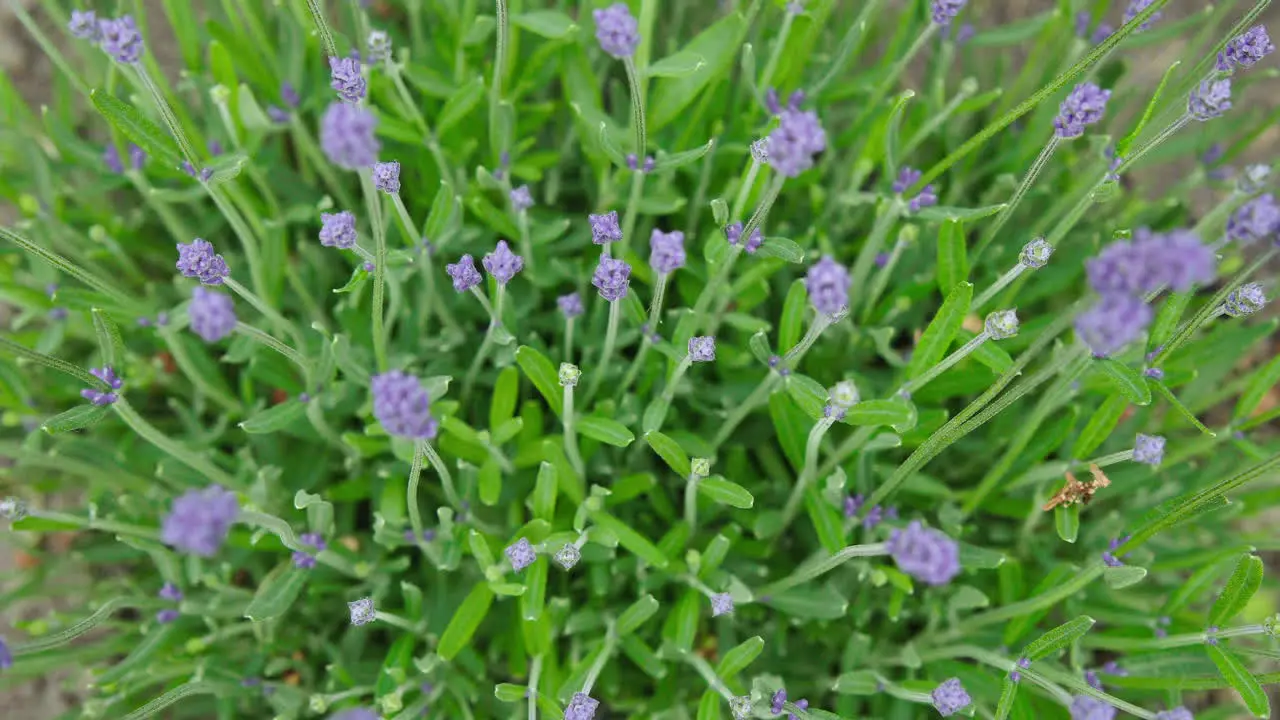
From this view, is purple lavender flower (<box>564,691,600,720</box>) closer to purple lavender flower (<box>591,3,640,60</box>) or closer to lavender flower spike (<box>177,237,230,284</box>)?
lavender flower spike (<box>177,237,230,284</box>)

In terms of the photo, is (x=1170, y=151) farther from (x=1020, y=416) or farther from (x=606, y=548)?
(x=606, y=548)

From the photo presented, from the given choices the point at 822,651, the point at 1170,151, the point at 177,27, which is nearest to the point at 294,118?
the point at 177,27

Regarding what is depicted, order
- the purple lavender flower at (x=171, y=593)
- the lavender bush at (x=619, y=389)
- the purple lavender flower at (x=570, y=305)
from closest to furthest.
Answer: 1. the lavender bush at (x=619, y=389)
2. the purple lavender flower at (x=570, y=305)
3. the purple lavender flower at (x=171, y=593)

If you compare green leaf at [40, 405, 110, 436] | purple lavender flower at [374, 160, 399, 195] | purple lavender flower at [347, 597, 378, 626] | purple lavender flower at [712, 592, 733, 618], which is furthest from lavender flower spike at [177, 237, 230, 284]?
purple lavender flower at [712, 592, 733, 618]

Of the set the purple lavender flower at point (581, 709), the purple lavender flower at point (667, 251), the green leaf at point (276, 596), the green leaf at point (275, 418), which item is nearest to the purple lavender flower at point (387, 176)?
the purple lavender flower at point (667, 251)

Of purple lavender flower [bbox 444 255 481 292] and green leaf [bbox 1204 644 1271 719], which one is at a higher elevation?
purple lavender flower [bbox 444 255 481 292]

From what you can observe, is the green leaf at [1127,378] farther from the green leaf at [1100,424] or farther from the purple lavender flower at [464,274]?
the purple lavender flower at [464,274]

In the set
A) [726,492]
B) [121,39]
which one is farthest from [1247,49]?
[121,39]
